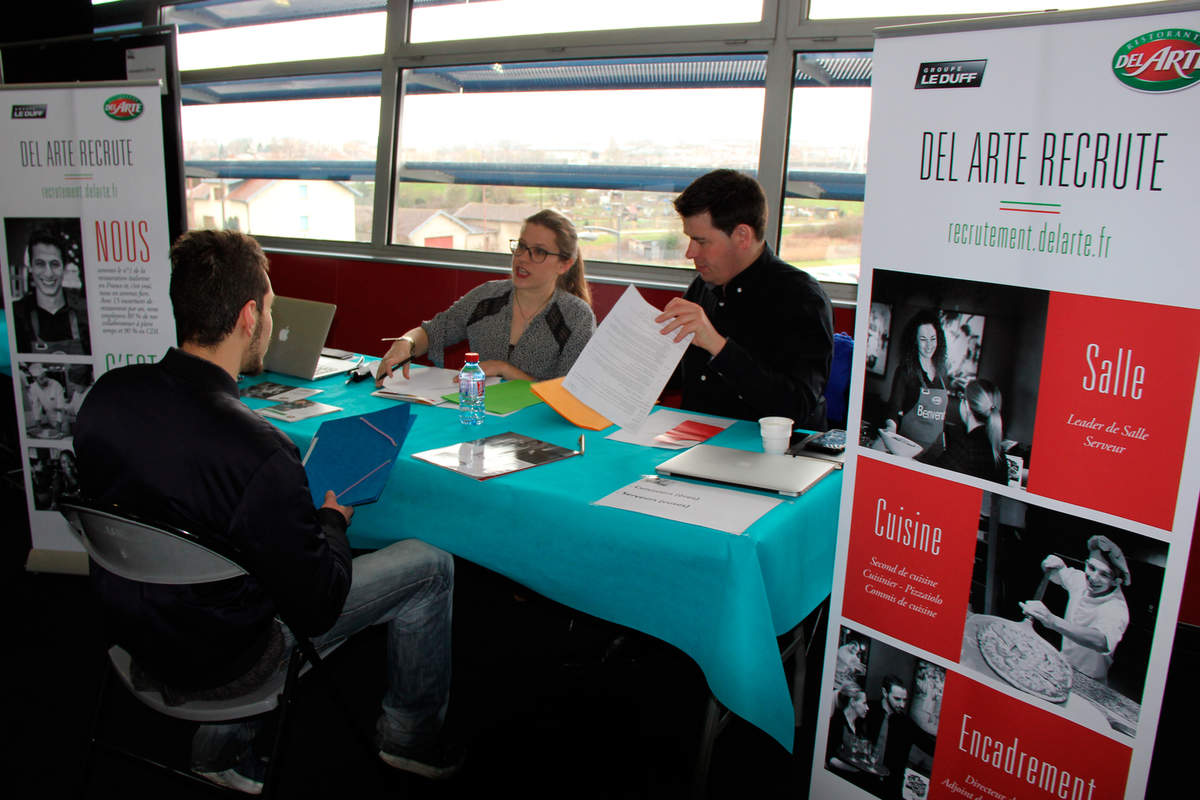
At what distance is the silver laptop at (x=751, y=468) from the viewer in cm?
164

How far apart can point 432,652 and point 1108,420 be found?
4.60 feet

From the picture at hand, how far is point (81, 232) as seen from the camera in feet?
8.83

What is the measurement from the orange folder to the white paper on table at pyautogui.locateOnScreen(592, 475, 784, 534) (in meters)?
0.42

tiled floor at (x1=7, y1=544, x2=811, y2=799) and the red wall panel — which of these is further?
the red wall panel

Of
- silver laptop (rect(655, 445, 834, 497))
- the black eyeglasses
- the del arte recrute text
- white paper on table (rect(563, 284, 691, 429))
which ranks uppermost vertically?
the del arte recrute text

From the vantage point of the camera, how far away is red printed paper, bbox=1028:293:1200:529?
1.14m

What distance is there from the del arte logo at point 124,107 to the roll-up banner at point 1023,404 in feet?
7.83

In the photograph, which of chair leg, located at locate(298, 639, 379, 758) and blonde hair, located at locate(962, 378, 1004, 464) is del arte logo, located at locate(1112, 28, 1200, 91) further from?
chair leg, located at locate(298, 639, 379, 758)

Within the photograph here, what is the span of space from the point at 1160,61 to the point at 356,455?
157cm

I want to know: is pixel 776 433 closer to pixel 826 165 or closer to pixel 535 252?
pixel 535 252

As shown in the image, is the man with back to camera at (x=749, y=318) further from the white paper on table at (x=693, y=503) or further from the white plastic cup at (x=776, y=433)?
the white paper on table at (x=693, y=503)

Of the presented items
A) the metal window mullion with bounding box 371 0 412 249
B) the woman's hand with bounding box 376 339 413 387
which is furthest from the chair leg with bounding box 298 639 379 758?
the metal window mullion with bounding box 371 0 412 249

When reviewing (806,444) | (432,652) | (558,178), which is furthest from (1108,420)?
(558,178)

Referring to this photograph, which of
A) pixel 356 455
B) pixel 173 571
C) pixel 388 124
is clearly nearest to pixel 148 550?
pixel 173 571
